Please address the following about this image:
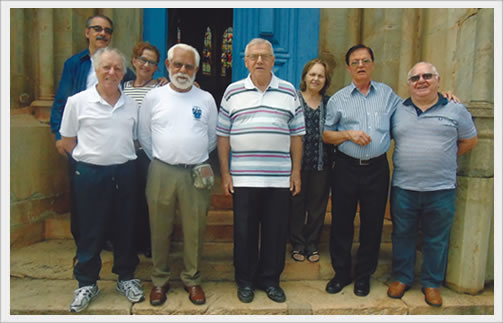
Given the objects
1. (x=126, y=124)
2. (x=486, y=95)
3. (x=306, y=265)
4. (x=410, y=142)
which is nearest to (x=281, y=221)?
(x=306, y=265)

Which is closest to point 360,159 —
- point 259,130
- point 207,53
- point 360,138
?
point 360,138

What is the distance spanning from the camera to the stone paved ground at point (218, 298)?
2.70m

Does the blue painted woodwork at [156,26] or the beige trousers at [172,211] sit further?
the blue painted woodwork at [156,26]

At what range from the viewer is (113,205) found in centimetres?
269

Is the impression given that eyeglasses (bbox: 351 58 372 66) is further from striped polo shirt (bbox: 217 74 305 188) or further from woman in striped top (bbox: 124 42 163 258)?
woman in striped top (bbox: 124 42 163 258)

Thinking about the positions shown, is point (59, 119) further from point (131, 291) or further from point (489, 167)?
point (489, 167)

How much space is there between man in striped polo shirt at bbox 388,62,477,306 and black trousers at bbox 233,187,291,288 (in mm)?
904

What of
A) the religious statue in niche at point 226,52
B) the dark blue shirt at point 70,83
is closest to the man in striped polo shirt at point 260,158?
the dark blue shirt at point 70,83

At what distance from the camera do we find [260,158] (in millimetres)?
2615

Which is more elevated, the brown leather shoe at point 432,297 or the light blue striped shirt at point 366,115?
the light blue striped shirt at point 366,115

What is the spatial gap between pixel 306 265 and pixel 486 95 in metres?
1.96

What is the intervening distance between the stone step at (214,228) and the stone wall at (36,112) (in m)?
0.10

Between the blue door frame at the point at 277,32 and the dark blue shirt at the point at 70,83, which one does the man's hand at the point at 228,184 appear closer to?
the dark blue shirt at the point at 70,83

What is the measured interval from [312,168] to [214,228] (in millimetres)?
1092
